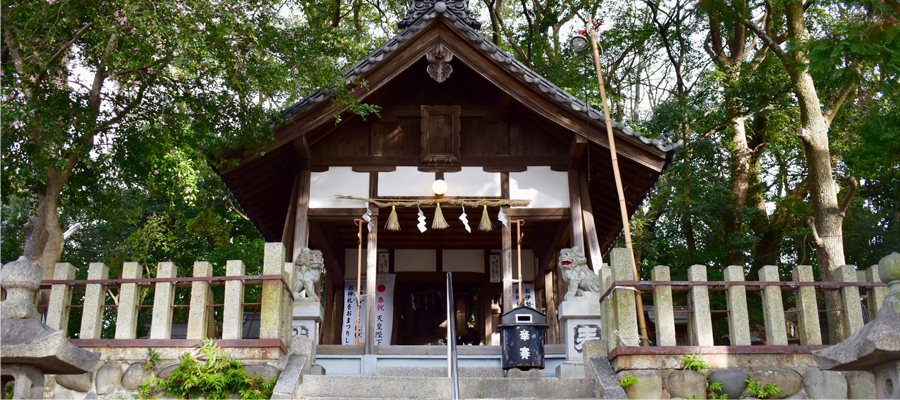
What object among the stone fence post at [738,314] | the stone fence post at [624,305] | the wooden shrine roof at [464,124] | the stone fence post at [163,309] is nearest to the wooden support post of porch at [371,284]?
the wooden shrine roof at [464,124]

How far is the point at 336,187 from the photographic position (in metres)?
11.2

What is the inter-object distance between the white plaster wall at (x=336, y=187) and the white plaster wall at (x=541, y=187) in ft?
7.80

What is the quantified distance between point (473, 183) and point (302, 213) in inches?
107

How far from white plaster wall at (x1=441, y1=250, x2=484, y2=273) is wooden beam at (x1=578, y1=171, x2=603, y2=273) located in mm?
4245

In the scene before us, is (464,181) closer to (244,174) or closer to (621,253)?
(244,174)

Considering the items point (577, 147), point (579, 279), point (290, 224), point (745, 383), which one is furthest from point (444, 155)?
point (745, 383)

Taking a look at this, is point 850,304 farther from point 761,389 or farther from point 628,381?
point 628,381

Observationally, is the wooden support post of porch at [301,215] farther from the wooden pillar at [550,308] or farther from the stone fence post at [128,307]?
the wooden pillar at [550,308]

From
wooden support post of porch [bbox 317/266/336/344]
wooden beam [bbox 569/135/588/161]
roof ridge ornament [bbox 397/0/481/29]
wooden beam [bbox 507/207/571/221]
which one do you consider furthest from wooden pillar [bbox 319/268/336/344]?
wooden beam [bbox 569/135/588/161]

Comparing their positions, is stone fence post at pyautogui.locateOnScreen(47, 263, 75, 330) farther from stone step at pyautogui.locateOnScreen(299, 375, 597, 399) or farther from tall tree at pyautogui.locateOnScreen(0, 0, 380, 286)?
stone step at pyautogui.locateOnScreen(299, 375, 597, 399)

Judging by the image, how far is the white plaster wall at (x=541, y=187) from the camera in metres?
11.2

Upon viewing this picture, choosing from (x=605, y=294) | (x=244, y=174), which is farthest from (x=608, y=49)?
Result: (x=605, y=294)

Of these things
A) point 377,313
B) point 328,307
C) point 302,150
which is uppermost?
point 302,150

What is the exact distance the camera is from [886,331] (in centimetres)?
450
